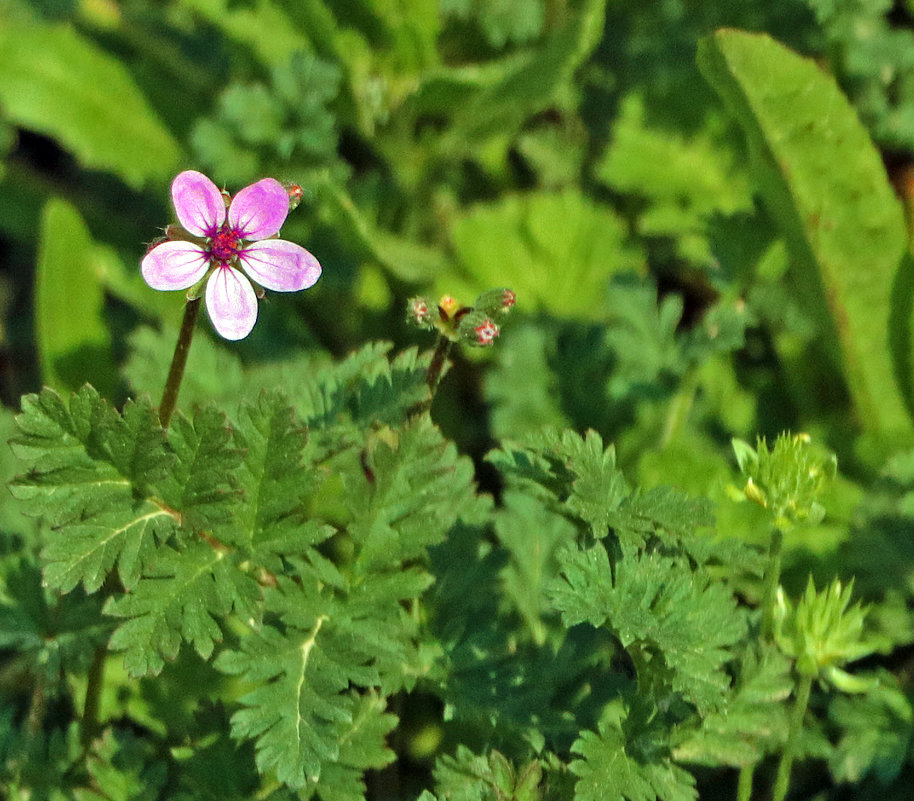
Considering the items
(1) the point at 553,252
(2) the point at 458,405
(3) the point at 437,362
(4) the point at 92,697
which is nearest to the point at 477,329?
(3) the point at 437,362

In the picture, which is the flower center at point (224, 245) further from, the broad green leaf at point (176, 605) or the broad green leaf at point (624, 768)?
the broad green leaf at point (624, 768)

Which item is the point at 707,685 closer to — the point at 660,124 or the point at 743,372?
the point at 743,372

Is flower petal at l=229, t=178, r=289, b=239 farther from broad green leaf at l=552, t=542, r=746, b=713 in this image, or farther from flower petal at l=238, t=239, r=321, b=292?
broad green leaf at l=552, t=542, r=746, b=713

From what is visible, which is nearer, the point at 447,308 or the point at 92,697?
the point at 447,308

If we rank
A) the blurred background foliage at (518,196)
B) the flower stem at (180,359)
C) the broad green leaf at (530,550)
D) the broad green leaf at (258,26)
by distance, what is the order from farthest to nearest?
the broad green leaf at (258,26) → the blurred background foliage at (518,196) → the broad green leaf at (530,550) → the flower stem at (180,359)

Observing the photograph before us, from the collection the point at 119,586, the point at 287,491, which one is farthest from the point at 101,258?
the point at 287,491

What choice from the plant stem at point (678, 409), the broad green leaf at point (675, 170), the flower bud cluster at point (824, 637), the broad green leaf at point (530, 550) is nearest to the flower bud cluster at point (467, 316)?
the broad green leaf at point (530, 550)

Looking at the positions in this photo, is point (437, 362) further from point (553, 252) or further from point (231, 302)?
point (553, 252)
